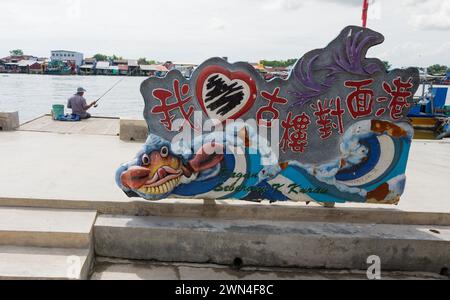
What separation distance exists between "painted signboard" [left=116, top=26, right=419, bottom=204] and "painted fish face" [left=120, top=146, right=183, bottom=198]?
0.04 feet

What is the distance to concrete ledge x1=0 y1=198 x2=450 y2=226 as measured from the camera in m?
4.25

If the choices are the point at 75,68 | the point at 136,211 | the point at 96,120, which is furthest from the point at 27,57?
the point at 136,211

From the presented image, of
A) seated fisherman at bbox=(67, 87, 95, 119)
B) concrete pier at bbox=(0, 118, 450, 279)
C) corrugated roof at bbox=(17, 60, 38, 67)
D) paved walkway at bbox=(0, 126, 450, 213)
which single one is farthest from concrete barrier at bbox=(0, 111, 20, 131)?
corrugated roof at bbox=(17, 60, 38, 67)

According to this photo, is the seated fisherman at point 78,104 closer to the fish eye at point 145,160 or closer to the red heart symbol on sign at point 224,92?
the fish eye at point 145,160

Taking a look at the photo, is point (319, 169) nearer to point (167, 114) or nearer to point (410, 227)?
point (410, 227)

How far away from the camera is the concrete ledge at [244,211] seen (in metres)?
4.25

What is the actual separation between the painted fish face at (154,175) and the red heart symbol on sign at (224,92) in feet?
2.24

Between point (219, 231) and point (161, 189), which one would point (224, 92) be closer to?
point (161, 189)

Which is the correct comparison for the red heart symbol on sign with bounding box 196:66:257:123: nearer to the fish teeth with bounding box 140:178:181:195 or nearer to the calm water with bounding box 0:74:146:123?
the fish teeth with bounding box 140:178:181:195

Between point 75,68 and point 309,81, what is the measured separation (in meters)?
78.7

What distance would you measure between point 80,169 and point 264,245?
3.07 m

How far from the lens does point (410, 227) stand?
443 centimetres
